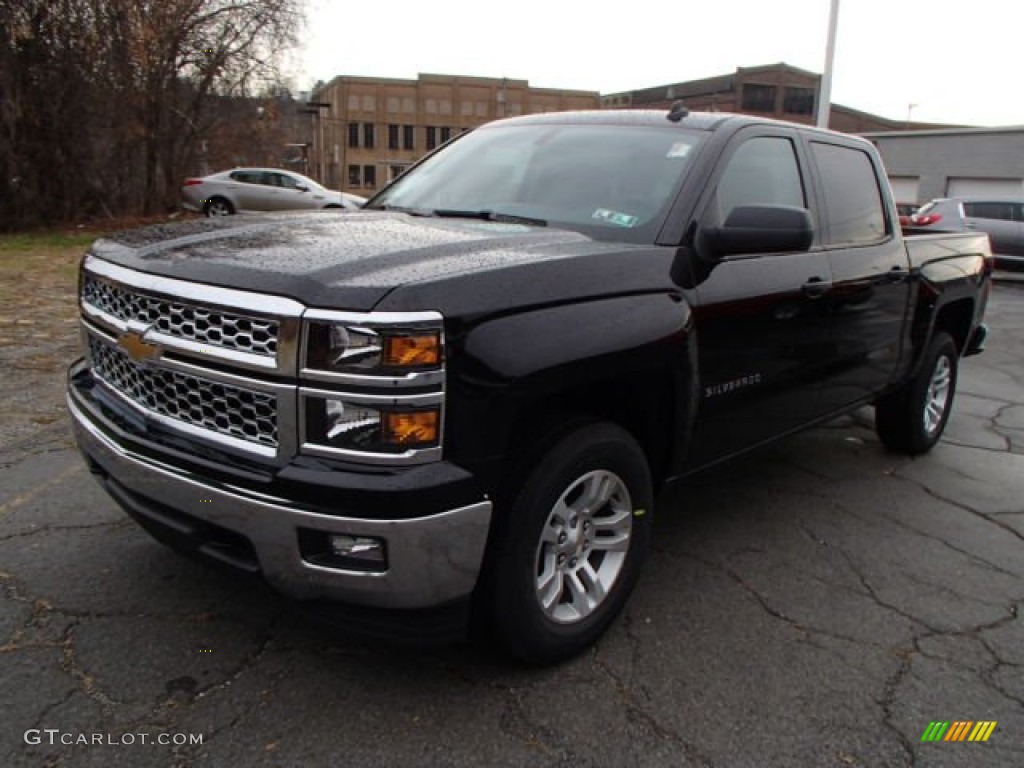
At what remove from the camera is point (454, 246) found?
2.55 meters

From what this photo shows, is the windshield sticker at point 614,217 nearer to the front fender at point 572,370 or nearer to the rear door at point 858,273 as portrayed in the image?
the front fender at point 572,370

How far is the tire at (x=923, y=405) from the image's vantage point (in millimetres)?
4945

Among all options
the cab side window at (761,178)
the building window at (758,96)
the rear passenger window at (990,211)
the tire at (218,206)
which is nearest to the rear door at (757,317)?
the cab side window at (761,178)

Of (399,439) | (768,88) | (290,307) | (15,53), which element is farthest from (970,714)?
(768,88)

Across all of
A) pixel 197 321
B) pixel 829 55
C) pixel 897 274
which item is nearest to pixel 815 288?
pixel 897 274

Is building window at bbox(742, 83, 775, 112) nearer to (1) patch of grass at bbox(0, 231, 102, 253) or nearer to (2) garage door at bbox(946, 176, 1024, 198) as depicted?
(2) garage door at bbox(946, 176, 1024, 198)

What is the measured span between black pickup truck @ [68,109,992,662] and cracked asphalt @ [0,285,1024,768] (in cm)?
28

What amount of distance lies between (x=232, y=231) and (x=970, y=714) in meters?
2.91

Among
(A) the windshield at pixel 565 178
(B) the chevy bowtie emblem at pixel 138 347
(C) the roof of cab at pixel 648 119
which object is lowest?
(B) the chevy bowtie emblem at pixel 138 347

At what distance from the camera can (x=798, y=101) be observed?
72.2 meters

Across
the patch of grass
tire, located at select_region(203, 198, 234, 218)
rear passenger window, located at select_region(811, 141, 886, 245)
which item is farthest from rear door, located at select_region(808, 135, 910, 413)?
tire, located at select_region(203, 198, 234, 218)

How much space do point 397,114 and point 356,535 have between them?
8623 centimetres

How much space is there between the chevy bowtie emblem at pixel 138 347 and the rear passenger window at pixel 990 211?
18116 mm

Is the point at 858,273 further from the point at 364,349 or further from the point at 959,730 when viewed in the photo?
the point at 364,349
